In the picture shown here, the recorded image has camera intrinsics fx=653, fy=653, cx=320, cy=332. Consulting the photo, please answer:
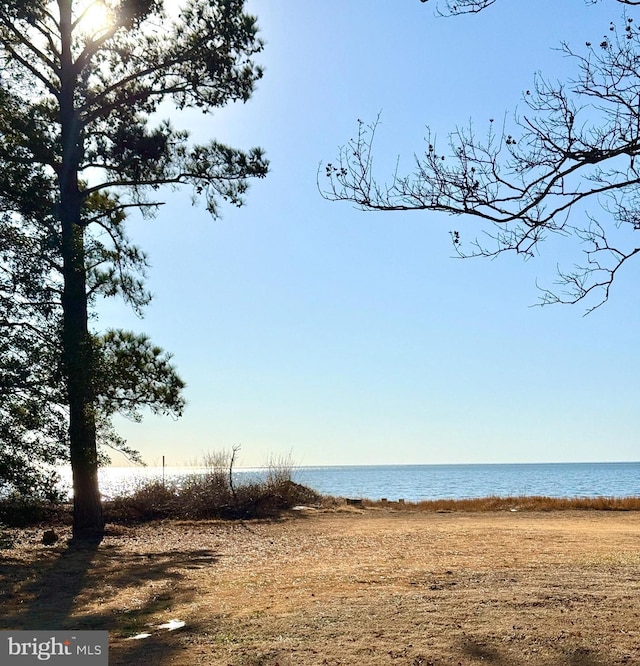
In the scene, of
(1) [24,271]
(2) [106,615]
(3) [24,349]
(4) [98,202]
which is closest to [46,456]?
(3) [24,349]

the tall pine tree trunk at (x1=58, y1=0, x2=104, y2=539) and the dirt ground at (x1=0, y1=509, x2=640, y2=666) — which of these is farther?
the tall pine tree trunk at (x1=58, y1=0, x2=104, y2=539)

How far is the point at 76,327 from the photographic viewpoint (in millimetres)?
10414

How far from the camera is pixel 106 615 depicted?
6.12 metres

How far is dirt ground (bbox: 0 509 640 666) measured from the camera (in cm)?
450

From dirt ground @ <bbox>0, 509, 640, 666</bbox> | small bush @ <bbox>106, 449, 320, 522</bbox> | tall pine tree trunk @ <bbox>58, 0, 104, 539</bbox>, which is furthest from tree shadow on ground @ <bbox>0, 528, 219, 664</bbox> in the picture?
small bush @ <bbox>106, 449, 320, 522</bbox>

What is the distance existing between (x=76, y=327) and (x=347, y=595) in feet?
21.1

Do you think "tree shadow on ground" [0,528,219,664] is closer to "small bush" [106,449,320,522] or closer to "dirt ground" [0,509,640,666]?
"dirt ground" [0,509,640,666]

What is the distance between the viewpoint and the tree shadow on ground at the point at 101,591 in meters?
5.32

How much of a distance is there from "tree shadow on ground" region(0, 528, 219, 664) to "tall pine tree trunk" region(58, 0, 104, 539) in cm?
99

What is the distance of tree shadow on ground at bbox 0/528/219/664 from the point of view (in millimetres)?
5324

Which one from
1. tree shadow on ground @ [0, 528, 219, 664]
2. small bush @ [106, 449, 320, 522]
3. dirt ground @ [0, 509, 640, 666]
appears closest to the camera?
dirt ground @ [0, 509, 640, 666]

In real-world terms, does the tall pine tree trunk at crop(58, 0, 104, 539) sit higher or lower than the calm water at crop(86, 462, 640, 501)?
higher

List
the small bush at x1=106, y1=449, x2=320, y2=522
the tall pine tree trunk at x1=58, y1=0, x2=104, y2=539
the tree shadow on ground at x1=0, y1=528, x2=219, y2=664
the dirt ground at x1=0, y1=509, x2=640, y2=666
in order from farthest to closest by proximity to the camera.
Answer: the small bush at x1=106, y1=449, x2=320, y2=522 → the tall pine tree trunk at x1=58, y1=0, x2=104, y2=539 → the tree shadow on ground at x1=0, y1=528, x2=219, y2=664 → the dirt ground at x1=0, y1=509, x2=640, y2=666

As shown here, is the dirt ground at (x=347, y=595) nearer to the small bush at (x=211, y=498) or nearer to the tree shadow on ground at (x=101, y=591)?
the tree shadow on ground at (x=101, y=591)
